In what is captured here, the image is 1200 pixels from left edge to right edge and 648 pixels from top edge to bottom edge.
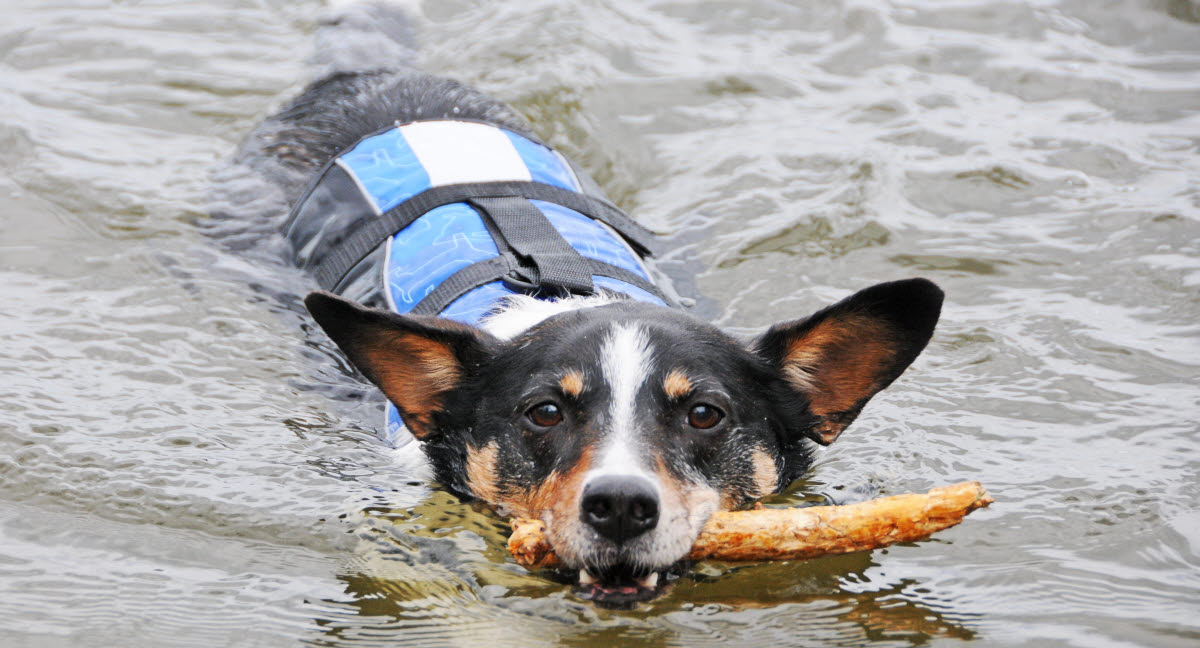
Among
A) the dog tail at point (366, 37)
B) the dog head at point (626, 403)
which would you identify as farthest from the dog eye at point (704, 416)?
the dog tail at point (366, 37)

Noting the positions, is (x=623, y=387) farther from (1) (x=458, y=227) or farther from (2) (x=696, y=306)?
(2) (x=696, y=306)

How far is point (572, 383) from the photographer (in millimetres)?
3871

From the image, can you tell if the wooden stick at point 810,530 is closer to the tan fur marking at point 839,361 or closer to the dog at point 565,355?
the dog at point 565,355

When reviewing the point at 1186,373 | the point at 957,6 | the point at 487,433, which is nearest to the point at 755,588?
the point at 487,433

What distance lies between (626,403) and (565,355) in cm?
31

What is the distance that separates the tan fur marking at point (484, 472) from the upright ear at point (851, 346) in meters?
1.00

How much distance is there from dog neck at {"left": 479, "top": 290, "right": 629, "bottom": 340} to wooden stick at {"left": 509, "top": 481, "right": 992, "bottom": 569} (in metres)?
1.02

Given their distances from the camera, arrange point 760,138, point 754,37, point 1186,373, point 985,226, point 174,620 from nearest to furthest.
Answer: point 174,620
point 1186,373
point 985,226
point 760,138
point 754,37

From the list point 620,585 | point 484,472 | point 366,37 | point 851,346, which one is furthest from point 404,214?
point 366,37

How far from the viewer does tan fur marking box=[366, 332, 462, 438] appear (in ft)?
13.8

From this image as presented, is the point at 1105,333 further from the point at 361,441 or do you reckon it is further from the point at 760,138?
the point at 361,441

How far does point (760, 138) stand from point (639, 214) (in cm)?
110

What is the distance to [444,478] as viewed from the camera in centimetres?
438

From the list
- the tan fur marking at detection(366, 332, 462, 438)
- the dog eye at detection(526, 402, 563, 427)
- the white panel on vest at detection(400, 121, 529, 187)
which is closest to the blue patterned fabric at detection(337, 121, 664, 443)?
the white panel on vest at detection(400, 121, 529, 187)
